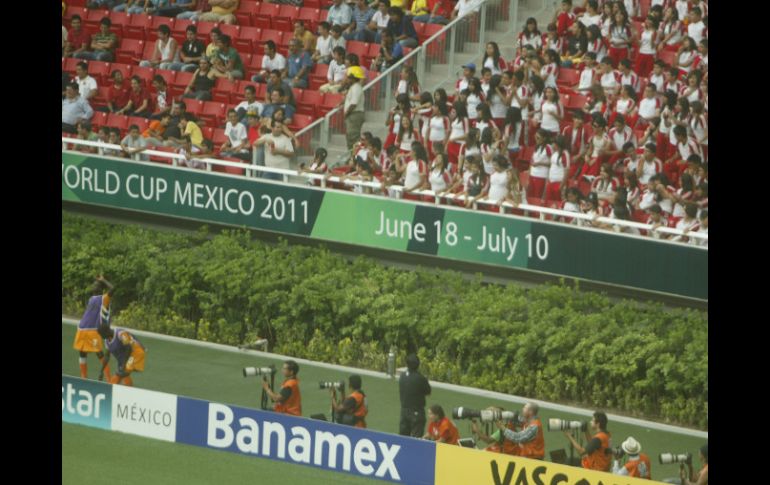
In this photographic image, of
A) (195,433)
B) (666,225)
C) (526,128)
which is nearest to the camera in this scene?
(666,225)

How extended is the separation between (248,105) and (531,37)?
192 cm

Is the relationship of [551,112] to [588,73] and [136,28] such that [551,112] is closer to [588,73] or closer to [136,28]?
[588,73]

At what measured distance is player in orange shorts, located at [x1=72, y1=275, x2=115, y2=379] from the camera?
10.1m

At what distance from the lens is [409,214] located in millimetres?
8867

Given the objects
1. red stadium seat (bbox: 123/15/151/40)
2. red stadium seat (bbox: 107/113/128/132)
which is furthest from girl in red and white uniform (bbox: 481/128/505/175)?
red stadium seat (bbox: 123/15/151/40)

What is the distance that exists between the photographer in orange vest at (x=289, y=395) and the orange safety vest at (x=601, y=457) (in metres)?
1.84

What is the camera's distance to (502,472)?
8539 mm

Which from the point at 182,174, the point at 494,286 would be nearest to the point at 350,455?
the point at 494,286

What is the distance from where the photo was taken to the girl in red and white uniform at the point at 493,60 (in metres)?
8.81

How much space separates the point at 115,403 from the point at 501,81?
128 inches

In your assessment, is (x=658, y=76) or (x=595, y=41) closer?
(x=658, y=76)

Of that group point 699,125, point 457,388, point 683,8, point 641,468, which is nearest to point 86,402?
point 457,388

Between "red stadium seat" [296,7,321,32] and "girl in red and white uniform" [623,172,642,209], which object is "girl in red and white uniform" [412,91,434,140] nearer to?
"red stadium seat" [296,7,321,32]
